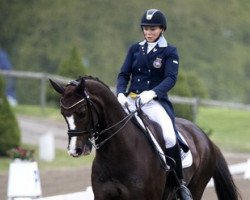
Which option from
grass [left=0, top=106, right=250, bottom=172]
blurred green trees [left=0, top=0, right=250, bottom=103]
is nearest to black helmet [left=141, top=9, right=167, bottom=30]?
grass [left=0, top=106, right=250, bottom=172]

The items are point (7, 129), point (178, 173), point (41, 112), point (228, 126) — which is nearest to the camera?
point (178, 173)

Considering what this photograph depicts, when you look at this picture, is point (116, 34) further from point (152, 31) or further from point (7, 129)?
point (152, 31)

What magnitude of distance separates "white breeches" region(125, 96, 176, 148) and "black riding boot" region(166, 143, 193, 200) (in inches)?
2.8

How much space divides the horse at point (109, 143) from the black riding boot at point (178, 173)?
195 mm

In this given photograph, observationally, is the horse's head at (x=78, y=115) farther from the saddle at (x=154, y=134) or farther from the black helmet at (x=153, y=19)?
the black helmet at (x=153, y=19)

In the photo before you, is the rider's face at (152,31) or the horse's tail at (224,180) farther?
the horse's tail at (224,180)

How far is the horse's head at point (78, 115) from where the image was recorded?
7754mm

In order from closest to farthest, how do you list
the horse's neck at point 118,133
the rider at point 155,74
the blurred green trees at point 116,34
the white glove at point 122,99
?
the horse's neck at point 118,133 → the white glove at point 122,99 → the rider at point 155,74 → the blurred green trees at point 116,34

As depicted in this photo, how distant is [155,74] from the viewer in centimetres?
913

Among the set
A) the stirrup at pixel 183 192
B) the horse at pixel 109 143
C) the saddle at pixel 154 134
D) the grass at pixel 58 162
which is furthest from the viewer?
the grass at pixel 58 162

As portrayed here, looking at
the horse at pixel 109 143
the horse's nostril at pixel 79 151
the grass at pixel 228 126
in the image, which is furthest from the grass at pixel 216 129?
the horse's nostril at pixel 79 151

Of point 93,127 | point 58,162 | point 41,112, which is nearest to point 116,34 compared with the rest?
point 41,112

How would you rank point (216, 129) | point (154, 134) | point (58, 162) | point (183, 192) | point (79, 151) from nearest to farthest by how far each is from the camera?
point (79, 151), point (154, 134), point (183, 192), point (58, 162), point (216, 129)

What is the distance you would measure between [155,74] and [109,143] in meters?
1.11
